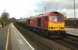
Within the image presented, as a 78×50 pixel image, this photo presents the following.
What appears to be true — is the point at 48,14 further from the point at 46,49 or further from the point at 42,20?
the point at 46,49

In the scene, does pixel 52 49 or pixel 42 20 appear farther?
pixel 42 20

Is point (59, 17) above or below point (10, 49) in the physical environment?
above

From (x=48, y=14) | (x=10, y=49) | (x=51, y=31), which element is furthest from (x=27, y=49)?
(x=48, y=14)

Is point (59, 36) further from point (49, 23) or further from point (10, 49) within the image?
point (10, 49)

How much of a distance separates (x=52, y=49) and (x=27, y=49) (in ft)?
7.56

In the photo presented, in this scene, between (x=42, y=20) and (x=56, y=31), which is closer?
(x=56, y=31)

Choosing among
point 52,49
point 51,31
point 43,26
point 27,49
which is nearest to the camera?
point 27,49

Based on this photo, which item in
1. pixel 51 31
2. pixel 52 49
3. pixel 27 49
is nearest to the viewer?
pixel 27 49

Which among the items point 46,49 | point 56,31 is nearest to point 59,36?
point 56,31

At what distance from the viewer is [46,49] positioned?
1764 centimetres

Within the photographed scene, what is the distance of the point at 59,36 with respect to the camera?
1156 inches

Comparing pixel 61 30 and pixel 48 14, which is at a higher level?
pixel 48 14

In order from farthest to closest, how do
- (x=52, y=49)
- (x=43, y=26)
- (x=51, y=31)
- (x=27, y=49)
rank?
(x=43, y=26) → (x=51, y=31) → (x=52, y=49) → (x=27, y=49)

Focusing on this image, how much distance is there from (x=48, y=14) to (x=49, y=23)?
3.95 ft
